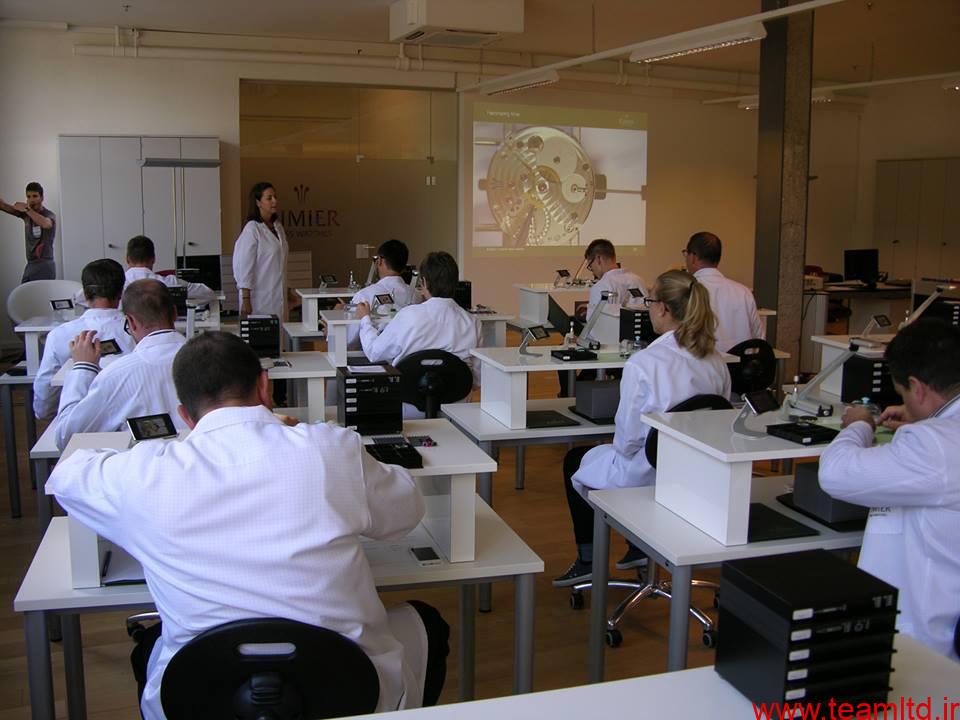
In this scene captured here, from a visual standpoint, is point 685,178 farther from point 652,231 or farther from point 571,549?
point 571,549

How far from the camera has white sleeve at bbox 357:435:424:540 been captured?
1897 millimetres

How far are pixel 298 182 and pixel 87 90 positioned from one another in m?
2.90

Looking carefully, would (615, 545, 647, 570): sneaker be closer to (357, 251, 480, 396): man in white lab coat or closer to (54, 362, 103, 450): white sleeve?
(357, 251, 480, 396): man in white lab coat

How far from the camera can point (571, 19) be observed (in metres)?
8.80

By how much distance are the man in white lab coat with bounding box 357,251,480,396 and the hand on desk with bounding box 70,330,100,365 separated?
1780 millimetres

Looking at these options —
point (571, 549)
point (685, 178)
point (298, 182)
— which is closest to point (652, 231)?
point (685, 178)

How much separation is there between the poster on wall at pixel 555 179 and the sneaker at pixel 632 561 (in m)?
7.51

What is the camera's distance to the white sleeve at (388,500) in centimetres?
190

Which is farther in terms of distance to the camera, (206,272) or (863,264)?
(863,264)

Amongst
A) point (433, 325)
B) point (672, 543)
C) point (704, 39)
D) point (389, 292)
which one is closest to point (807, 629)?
point (672, 543)

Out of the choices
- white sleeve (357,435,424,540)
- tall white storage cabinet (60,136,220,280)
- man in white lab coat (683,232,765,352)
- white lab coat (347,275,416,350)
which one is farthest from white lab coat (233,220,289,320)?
white sleeve (357,435,424,540)

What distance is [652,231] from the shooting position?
12.3 metres

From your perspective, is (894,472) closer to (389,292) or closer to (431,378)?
(431,378)

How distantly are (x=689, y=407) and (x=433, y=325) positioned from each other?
1851 mm
